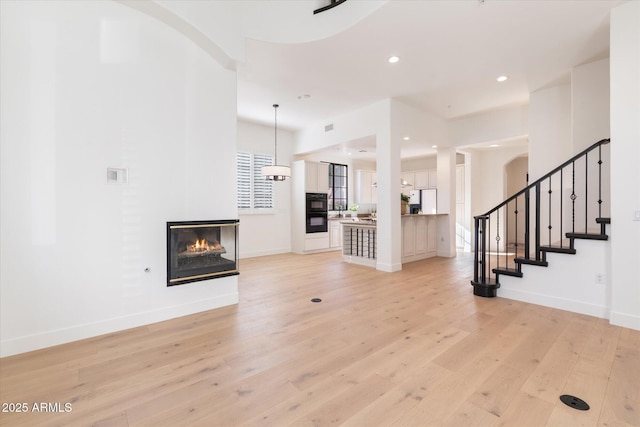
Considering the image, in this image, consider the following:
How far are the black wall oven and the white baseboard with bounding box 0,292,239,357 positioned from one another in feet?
14.2

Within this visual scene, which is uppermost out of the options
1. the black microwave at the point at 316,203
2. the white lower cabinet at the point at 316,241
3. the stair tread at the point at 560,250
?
the black microwave at the point at 316,203

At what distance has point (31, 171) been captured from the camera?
8.50 feet

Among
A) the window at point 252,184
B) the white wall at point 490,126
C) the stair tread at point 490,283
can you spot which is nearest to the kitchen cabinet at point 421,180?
the white wall at point 490,126

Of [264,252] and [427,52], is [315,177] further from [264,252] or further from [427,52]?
[427,52]

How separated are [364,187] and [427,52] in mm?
6474

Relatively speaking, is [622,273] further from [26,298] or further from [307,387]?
[26,298]

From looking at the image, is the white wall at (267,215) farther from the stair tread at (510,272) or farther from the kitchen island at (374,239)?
the stair tread at (510,272)

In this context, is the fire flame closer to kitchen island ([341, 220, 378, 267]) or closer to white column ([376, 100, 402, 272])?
white column ([376, 100, 402, 272])

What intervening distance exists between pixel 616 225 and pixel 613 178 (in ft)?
1.58

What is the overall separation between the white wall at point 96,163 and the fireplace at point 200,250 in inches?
4.2

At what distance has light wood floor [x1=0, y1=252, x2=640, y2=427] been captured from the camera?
5.72ft

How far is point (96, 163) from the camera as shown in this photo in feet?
9.49

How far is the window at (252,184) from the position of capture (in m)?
7.20

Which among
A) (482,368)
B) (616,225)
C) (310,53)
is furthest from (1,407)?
(616,225)
